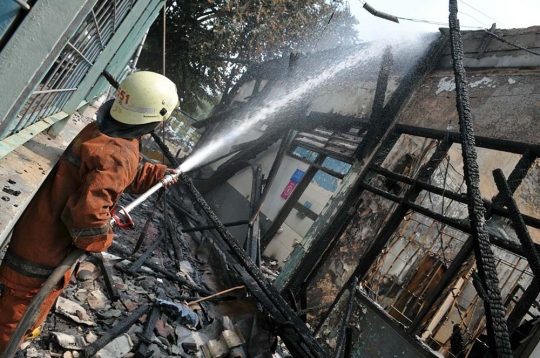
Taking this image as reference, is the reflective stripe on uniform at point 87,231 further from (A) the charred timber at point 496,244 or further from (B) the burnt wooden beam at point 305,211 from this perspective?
(B) the burnt wooden beam at point 305,211

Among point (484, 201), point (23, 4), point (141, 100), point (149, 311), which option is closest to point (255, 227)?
point (149, 311)

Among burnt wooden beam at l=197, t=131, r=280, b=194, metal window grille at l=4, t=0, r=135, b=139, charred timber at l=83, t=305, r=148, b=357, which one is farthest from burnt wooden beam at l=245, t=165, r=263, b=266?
metal window grille at l=4, t=0, r=135, b=139

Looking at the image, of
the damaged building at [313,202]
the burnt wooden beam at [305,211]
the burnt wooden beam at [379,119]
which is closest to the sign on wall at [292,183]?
the damaged building at [313,202]

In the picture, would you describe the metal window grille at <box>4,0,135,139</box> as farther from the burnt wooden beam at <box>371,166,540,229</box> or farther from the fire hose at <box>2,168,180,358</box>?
the burnt wooden beam at <box>371,166,540,229</box>

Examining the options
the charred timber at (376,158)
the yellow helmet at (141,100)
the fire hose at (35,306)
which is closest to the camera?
the fire hose at (35,306)

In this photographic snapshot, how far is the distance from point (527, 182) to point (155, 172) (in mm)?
6313

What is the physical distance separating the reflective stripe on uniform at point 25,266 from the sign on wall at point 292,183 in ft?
19.8

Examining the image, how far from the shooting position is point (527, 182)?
5793 millimetres

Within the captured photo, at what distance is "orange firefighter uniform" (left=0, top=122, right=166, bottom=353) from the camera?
1.99 metres

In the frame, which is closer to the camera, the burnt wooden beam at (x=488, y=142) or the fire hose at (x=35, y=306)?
the fire hose at (x=35, y=306)

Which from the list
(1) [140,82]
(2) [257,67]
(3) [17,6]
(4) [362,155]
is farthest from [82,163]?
(2) [257,67]

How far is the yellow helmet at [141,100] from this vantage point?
226 cm

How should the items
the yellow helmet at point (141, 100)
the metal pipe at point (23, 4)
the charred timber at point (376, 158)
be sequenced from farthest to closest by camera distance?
1. the charred timber at point (376, 158)
2. the yellow helmet at point (141, 100)
3. the metal pipe at point (23, 4)

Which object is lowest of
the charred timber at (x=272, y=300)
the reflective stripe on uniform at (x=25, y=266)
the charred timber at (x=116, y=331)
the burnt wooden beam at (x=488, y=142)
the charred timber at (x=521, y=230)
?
the charred timber at (x=116, y=331)
